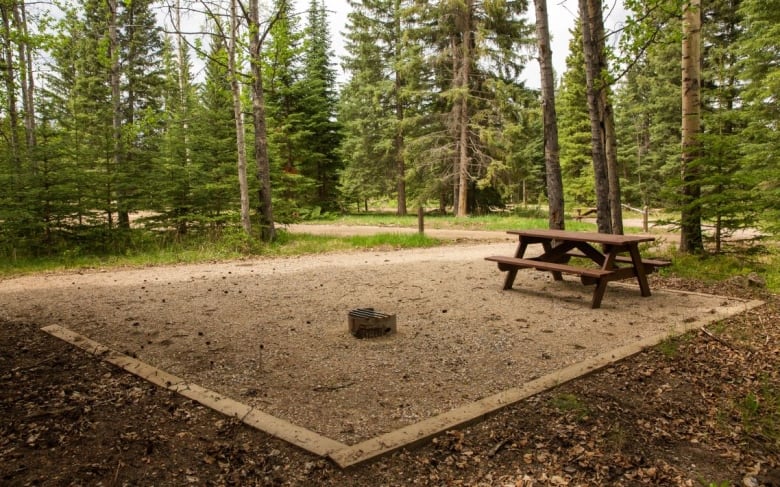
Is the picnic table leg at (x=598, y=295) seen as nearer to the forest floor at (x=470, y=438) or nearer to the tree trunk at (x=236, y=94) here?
the forest floor at (x=470, y=438)

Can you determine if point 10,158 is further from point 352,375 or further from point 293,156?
point 293,156

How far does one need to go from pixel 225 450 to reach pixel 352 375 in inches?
52.5

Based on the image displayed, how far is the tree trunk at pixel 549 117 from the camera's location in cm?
877

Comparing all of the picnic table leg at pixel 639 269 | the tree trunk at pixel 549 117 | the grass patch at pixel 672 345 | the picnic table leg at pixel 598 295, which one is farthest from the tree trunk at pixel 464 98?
the grass patch at pixel 672 345

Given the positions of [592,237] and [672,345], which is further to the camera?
[592,237]

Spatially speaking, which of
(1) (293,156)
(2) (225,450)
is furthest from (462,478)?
(1) (293,156)

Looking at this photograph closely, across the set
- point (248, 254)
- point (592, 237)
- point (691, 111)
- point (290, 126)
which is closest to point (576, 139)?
point (290, 126)

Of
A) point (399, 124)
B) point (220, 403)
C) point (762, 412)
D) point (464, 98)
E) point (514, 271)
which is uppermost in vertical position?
point (464, 98)

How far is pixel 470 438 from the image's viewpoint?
10.1ft

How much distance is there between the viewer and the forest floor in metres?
2.69

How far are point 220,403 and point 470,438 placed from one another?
1.77m

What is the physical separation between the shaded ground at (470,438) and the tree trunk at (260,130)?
9.20 meters

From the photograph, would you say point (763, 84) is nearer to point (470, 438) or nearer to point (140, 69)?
point (470, 438)

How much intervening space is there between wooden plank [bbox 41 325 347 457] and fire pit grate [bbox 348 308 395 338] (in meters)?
1.74
